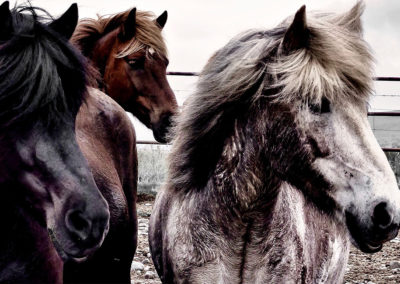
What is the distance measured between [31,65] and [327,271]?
1667 millimetres

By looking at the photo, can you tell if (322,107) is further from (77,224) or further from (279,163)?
(77,224)

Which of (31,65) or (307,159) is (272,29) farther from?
(31,65)

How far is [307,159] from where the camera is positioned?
104 inches

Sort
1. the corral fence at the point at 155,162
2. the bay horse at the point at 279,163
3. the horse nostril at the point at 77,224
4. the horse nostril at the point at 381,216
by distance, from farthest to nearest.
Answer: the corral fence at the point at 155,162 → the bay horse at the point at 279,163 → the horse nostril at the point at 381,216 → the horse nostril at the point at 77,224

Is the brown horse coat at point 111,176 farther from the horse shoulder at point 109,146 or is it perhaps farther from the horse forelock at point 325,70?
the horse forelock at point 325,70

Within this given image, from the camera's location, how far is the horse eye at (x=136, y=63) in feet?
17.4

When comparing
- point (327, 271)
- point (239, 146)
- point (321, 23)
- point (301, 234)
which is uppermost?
point (321, 23)

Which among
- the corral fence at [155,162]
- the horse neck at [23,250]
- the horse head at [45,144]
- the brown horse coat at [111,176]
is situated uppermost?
the horse head at [45,144]

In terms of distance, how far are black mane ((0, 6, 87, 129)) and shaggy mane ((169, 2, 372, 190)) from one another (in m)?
0.62

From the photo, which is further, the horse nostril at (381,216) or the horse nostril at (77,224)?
the horse nostril at (381,216)

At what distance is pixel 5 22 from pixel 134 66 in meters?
2.80

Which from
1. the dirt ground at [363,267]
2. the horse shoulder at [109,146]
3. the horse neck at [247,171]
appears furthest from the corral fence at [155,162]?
the horse neck at [247,171]

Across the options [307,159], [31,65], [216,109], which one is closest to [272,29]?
[216,109]

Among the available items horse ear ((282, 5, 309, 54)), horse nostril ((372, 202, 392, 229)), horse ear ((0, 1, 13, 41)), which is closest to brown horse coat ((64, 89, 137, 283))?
horse ear ((0, 1, 13, 41))
